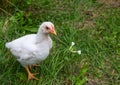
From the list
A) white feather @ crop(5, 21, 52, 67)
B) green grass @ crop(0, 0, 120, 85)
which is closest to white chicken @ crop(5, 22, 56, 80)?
white feather @ crop(5, 21, 52, 67)

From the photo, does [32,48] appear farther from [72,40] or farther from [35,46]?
[72,40]

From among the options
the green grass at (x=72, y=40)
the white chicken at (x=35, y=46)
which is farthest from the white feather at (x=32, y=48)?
the green grass at (x=72, y=40)

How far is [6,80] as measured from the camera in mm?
2943

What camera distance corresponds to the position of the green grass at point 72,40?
302cm

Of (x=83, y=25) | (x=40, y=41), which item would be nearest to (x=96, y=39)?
(x=83, y=25)

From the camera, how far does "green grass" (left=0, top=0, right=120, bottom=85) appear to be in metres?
3.02

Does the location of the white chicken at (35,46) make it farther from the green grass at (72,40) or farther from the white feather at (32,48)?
the green grass at (72,40)

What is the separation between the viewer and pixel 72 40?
3324 mm

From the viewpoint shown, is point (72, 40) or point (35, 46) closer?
point (35, 46)

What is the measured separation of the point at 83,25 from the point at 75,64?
2.21 feet

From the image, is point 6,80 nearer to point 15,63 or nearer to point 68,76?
point 15,63

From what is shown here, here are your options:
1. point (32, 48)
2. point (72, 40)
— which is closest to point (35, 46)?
point (32, 48)

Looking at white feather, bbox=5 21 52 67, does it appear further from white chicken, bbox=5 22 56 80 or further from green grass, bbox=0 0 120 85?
green grass, bbox=0 0 120 85

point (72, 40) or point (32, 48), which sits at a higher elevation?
point (32, 48)
